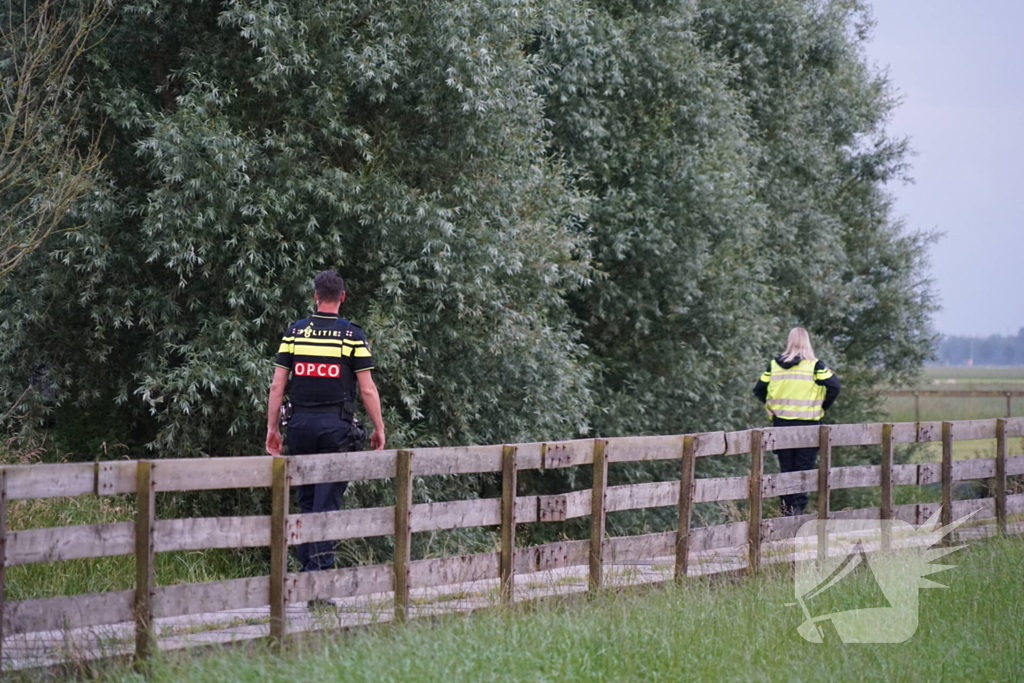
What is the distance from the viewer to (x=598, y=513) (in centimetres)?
758

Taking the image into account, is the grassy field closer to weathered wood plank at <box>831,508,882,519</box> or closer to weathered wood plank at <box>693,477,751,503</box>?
weathered wood plank at <box>693,477,751,503</box>

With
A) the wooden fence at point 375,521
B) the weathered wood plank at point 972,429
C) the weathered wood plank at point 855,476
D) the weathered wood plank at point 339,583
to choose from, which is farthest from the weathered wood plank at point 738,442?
the weathered wood plank at point 339,583

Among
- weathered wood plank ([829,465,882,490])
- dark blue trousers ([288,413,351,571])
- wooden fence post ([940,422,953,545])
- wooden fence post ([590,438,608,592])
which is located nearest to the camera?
dark blue trousers ([288,413,351,571])

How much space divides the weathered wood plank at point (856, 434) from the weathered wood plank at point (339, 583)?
4495 millimetres

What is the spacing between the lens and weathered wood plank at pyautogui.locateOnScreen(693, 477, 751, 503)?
8.39 meters

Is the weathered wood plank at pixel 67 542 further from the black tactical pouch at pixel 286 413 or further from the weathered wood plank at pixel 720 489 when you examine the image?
the weathered wood plank at pixel 720 489

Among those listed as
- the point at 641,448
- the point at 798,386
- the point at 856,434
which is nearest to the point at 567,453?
the point at 641,448

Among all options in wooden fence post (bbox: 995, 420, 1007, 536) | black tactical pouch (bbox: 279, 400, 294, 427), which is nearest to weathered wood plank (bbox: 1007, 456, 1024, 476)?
wooden fence post (bbox: 995, 420, 1007, 536)

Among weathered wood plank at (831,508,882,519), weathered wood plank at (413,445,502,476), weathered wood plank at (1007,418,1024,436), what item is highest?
weathered wood plank at (413,445,502,476)

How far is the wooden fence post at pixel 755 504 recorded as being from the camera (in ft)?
28.3

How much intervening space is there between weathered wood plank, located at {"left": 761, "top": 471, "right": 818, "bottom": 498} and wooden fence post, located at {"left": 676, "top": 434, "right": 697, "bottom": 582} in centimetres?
84

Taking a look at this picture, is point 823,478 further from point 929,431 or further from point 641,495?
point 641,495

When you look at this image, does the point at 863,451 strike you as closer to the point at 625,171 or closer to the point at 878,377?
the point at 878,377

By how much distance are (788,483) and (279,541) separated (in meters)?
4.72
